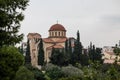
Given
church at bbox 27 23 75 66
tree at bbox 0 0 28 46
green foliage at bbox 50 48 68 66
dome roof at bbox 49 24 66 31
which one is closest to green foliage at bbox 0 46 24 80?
tree at bbox 0 0 28 46

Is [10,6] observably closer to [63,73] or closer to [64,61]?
[63,73]

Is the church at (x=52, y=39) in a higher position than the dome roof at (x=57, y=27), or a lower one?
lower

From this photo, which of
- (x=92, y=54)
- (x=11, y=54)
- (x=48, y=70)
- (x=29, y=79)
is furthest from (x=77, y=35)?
(x=11, y=54)

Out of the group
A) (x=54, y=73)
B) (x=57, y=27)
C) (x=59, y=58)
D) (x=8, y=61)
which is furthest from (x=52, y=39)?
(x=8, y=61)

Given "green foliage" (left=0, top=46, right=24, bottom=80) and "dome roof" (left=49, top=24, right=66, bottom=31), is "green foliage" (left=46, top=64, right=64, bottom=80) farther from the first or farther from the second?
"green foliage" (left=0, top=46, right=24, bottom=80)

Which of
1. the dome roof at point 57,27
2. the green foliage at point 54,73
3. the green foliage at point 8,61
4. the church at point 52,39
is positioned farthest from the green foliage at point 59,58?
the green foliage at point 8,61

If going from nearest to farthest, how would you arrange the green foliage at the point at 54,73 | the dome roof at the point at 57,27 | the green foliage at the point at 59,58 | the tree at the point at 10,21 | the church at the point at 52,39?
the tree at the point at 10,21 → the green foliage at the point at 54,73 → the green foliage at the point at 59,58 → the dome roof at the point at 57,27 → the church at the point at 52,39

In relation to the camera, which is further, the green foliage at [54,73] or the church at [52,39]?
the church at [52,39]

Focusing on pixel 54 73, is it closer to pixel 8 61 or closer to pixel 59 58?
pixel 59 58

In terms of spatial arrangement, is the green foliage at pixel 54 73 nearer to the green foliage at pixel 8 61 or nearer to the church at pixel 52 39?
the church at pixel 52 39

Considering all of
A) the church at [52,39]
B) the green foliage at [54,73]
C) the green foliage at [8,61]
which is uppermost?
the church at [52,39]

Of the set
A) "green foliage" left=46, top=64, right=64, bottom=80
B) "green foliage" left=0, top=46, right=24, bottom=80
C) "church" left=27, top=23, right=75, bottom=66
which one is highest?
"church" left=27, top=23, right=75, bottom=66

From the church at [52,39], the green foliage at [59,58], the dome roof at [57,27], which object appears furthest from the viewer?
the church at [52,39]

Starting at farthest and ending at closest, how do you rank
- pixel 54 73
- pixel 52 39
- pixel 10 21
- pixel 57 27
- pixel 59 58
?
pixel 52 39
pixel 57 27
pixel 59 58
pixel 54 73
pixel 10 21
